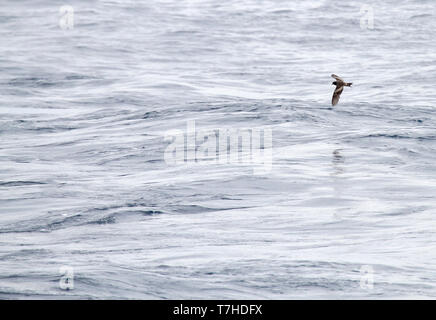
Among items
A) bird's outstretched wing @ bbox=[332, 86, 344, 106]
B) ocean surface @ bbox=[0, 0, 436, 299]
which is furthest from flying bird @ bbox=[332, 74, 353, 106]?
ocean surface @ bbox=[0, 0, 436, 299]

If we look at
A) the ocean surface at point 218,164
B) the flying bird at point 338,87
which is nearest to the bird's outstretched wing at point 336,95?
the flying bird at point 338,87

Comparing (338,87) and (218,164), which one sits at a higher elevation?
(338,87)

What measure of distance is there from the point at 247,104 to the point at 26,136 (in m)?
6.29

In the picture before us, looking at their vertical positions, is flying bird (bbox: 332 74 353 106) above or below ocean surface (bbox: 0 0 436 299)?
above

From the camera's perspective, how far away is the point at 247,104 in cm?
2814

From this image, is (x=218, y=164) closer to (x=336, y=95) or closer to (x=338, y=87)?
(x=338, y=87)

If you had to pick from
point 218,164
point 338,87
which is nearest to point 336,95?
point 338,87

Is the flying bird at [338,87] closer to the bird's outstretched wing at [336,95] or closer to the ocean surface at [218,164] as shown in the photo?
the bird's outstretched wing at [336,95]

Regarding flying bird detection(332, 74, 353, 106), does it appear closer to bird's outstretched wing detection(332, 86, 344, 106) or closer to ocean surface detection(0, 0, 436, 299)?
bird's outstretched wing detection(332, 86, 344, 106)

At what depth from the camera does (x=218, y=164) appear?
68.1ft

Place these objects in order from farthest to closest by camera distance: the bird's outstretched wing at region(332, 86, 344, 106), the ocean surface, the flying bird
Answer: the flying bird → the bird's outstretched wing at region(332, 86, 344, 106) → the ocean surface

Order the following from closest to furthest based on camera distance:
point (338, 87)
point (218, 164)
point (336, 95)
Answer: point (336, 95)
point (338, 87)
point (218, 164)

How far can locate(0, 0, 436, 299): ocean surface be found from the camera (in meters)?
13.3
